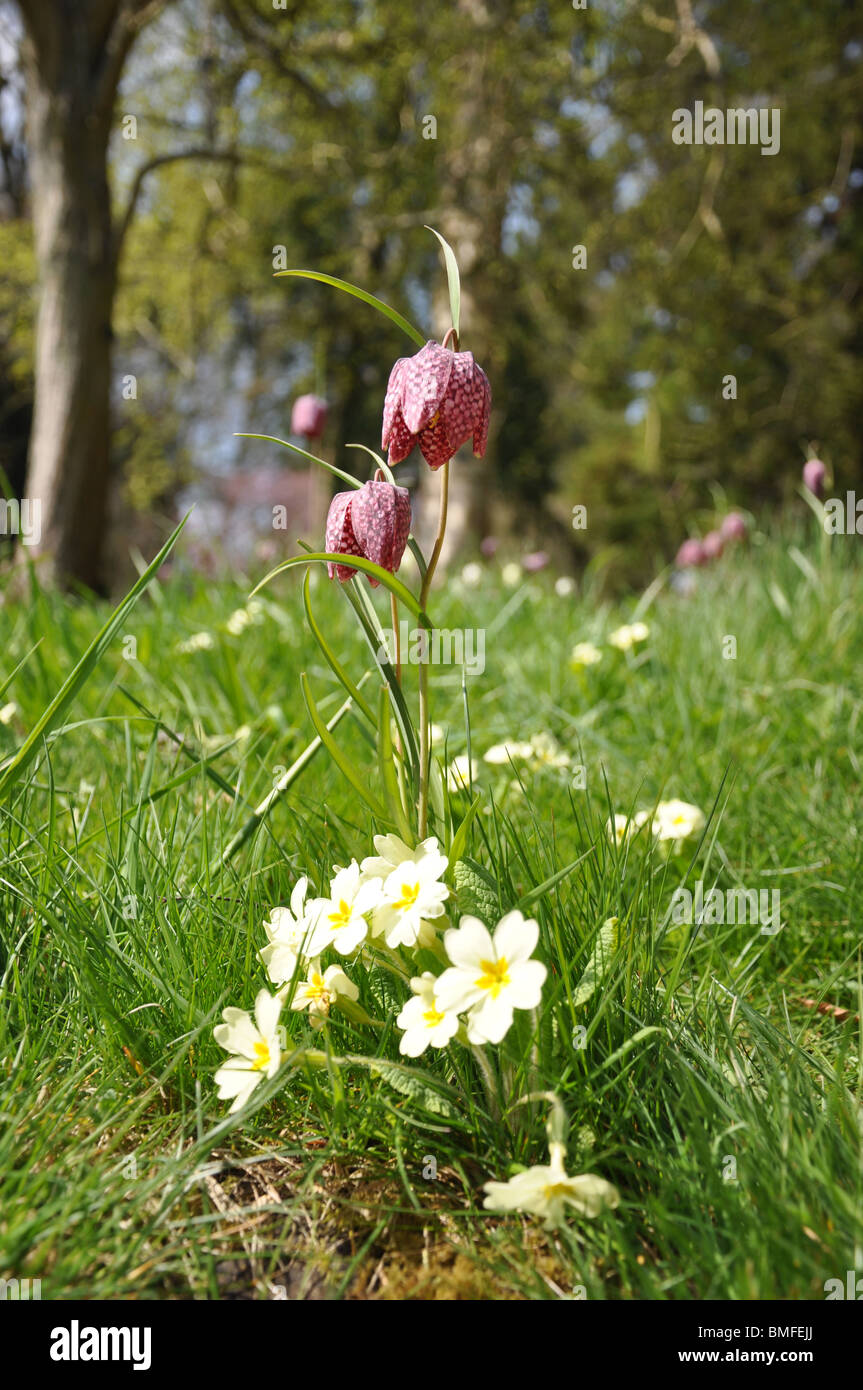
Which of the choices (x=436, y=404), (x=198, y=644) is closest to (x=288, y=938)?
(x=436, y=404)

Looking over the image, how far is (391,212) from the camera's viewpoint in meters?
8.29

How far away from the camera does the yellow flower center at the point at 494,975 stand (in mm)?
840

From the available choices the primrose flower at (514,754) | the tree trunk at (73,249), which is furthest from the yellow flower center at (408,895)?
the tree trunk at (73,249)

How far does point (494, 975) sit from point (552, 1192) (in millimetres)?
178

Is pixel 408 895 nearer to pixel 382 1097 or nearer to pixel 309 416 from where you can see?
pixel 382 1097

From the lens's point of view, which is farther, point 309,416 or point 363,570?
point 309,416

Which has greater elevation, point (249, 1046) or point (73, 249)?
point (73, 249)

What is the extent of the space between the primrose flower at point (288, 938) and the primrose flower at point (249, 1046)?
59 mm

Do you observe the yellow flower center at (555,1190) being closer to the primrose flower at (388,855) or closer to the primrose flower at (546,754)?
the primrose flower at (388,855)

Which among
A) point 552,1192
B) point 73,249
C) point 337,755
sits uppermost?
point 73,249

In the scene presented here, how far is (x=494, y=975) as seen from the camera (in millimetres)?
846

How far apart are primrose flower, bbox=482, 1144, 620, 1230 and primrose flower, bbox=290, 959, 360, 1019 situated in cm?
25

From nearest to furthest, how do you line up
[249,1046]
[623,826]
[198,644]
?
[249,1046] → [623,826] → [198,644]
